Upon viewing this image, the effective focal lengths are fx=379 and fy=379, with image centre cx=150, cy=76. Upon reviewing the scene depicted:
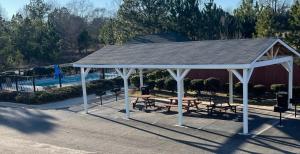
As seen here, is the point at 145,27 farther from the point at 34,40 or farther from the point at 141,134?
the point at 141,134

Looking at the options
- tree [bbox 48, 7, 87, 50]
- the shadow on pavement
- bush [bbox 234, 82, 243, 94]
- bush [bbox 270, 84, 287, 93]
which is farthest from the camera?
tree [bbox 48, 7, 87, 50]

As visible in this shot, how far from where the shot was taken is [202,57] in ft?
45.6

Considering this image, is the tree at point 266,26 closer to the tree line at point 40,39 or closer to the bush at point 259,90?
the bush at point 259,90

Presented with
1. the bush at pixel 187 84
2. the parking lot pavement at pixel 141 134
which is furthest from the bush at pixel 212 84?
the parking lot pavement at pixel 141 134

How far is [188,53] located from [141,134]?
3712mm

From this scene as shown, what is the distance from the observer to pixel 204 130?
534 inches

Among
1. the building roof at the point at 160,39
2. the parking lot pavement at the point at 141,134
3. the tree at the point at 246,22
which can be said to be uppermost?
the tree at the point at 246,22

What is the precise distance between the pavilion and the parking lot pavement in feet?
2.83

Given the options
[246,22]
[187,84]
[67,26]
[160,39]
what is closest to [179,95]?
[187,84]

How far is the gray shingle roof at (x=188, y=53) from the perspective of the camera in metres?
13.2

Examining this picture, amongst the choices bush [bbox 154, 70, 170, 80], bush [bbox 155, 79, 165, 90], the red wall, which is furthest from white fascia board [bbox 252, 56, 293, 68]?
bush [bbox 154, 70, 170, 80]

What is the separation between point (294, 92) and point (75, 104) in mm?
11426

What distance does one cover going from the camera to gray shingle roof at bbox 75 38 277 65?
43.2 ft

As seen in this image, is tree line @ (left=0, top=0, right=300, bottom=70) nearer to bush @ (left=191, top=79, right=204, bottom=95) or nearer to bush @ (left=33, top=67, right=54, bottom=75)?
bush @ (left=33, top=67, right=54, bottom=75)
